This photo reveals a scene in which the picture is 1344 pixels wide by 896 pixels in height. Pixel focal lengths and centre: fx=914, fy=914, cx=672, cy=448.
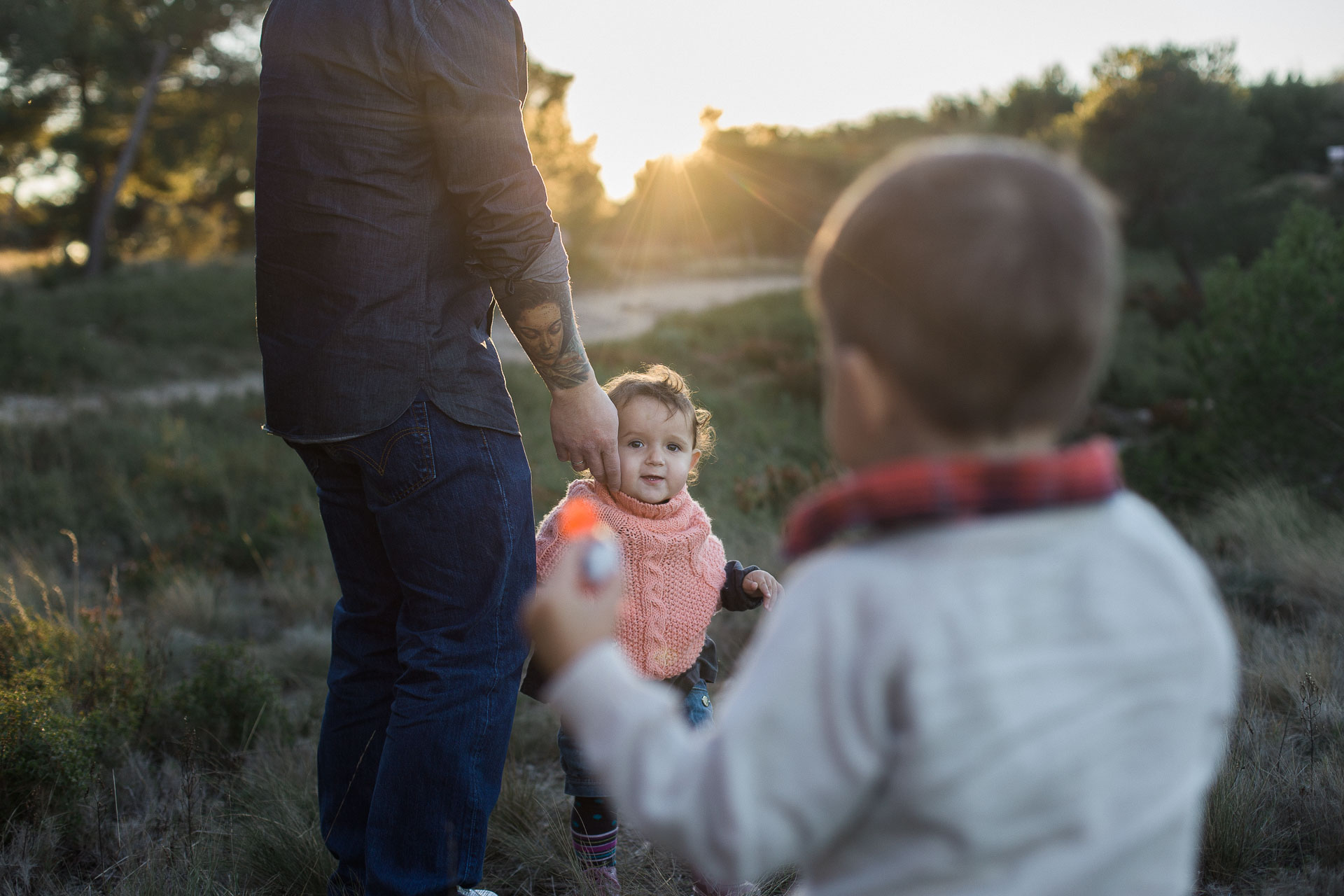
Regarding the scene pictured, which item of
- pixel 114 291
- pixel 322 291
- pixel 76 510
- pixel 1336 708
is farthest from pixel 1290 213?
pixel 114 291

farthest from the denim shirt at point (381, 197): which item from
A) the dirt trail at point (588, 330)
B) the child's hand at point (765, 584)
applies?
the dirt trail at point (588, 330)

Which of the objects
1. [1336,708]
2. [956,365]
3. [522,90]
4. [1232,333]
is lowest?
[1336,708]

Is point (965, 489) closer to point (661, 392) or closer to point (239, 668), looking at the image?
point (661, 392)

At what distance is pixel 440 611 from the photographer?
1939 mm

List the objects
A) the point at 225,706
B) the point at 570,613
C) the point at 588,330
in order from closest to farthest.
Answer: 1. the point at 570,613
2. the point at 225,706
3. the point at 588,330

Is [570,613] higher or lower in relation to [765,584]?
higher

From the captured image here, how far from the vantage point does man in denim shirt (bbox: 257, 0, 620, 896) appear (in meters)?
1.80

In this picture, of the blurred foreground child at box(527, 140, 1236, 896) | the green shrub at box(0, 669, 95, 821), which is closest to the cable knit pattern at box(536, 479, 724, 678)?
the blurred foreground child at box(527, 140, 1236, 896)

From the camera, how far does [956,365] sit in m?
0.87

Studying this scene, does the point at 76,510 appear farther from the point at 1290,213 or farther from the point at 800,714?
the point at 1290,213

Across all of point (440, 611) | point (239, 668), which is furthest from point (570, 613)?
point (239, 668)

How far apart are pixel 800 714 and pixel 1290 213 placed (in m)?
7.34

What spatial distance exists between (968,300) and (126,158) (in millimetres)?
24897

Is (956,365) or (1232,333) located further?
(1232,333)
